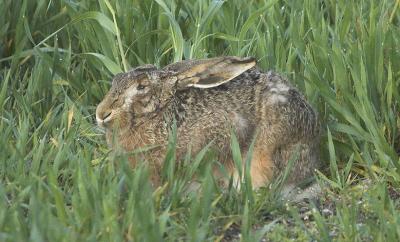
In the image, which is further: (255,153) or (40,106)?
(40,106)

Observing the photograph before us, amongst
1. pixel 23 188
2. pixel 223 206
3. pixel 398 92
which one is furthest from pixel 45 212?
pixel 398 92

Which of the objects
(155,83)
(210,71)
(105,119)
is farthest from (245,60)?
(105,119)

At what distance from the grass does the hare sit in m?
0.18

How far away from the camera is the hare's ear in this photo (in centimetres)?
517

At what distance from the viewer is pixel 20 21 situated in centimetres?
630

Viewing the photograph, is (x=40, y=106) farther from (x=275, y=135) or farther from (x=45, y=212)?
(x=45, y=212)

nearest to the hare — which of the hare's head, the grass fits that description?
the hare's head

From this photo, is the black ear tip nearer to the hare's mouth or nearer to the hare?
the hare

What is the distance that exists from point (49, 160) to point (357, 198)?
1404 mm

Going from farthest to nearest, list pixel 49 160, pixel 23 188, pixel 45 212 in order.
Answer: pixel 49 160
pixel 23 188
pixel 45 212

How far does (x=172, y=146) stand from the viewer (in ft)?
15.0

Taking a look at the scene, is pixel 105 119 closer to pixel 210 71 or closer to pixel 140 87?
pixel 140 87

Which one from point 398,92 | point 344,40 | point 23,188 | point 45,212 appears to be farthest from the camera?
point 344,40

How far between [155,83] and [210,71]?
272 millimetres
